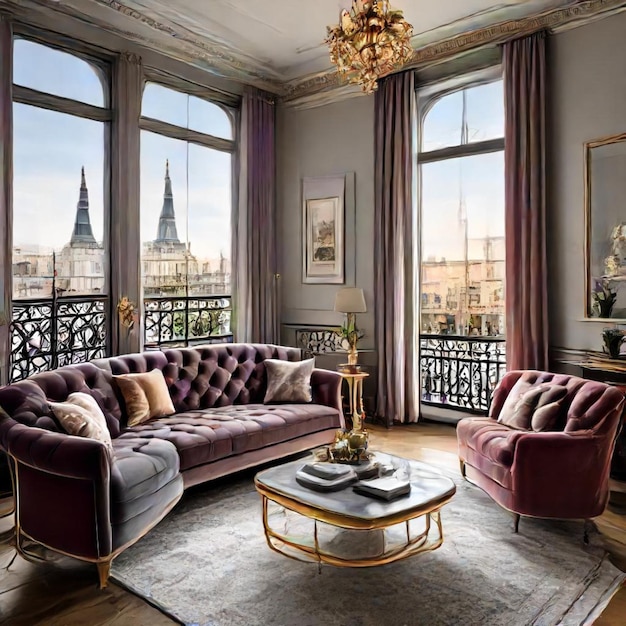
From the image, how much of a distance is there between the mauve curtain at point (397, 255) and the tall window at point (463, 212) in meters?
0.24

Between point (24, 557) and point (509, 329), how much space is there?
4.03m

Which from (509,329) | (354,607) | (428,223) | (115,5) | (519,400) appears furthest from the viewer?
(428,223)

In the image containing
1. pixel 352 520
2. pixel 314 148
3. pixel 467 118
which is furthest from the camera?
pixel 314 148

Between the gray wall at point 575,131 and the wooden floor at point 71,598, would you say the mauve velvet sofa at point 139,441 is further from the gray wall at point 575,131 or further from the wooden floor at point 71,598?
the gray wall at point 575,131

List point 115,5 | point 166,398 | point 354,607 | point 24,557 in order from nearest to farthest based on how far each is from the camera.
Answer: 1. point 354,607
2. point 24,557
3. point 166,398
4. point 115,5

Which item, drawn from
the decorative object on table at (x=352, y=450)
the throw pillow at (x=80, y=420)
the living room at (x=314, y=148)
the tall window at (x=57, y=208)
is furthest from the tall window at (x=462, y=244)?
the throw pillow at (x=80, y=420)

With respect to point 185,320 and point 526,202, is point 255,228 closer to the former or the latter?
point 185,320

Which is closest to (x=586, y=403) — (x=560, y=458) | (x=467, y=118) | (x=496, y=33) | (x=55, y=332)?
(x=560, y=458)

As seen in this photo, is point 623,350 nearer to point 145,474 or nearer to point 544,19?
point 544,19

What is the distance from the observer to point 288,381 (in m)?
5.05

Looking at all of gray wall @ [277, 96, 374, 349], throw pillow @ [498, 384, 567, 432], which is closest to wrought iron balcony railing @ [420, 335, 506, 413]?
gray wall @ [277, 96, 374, 349]

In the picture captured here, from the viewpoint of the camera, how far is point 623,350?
4.61 metres

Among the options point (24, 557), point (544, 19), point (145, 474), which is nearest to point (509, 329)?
point (544, 19)

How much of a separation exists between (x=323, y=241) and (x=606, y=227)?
2.95 m
